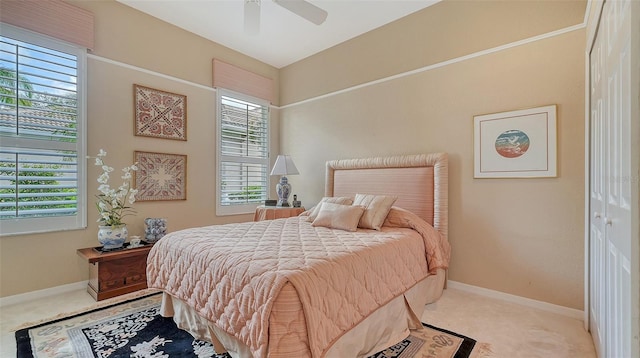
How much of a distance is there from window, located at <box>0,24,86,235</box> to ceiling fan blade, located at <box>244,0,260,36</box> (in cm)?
187

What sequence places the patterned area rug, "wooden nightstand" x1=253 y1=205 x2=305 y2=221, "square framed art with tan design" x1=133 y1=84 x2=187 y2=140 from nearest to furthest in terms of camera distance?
the patterned area rug
"square framed art with tan design" x1=133 y1=84 x2=187 y2=140
"wooden nightstand" x1=253 y1=205 x2=305 y2=221

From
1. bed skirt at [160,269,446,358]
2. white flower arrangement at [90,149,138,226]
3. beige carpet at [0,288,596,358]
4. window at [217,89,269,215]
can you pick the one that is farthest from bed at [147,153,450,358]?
window at [217,89,269,215]

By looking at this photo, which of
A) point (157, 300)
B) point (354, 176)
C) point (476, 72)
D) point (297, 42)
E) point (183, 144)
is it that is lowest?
point (157, 300)

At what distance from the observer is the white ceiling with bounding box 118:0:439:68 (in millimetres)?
3195

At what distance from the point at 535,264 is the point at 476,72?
190 cm

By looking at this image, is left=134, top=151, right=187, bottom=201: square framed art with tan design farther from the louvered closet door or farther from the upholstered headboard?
the louvered closet door

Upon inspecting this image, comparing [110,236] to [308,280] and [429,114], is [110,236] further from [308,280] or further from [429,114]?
[429,114]

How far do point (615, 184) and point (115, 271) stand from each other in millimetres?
3742

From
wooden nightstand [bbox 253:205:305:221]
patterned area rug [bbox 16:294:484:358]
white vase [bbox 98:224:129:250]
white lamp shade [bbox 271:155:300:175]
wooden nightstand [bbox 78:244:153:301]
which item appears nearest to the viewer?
patterned area rug [bbox 16:294:484:358]

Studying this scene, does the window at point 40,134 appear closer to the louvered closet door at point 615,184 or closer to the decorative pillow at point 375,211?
the decorative pillow at point 375,211

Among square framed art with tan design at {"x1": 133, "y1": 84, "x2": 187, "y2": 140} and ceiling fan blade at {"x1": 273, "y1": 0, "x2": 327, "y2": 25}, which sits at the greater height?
ceiling fan blade at {"x1": 273, "y1": 0, "x2": 327, "y2": 25}

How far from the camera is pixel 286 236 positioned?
2.31m

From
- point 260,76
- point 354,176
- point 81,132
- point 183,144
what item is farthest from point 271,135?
point 81,132

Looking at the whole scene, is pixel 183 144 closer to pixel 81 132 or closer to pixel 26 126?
pixel 81 132
